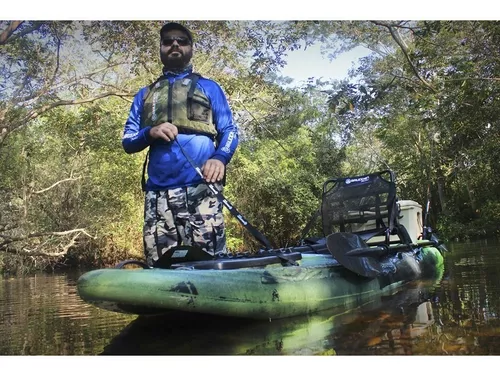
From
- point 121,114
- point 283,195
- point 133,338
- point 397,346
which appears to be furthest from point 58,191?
point 397,346

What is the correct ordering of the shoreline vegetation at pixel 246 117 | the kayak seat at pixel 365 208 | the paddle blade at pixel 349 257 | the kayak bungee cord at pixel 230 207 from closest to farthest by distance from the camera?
the paddle blade at pixel 349 257
the kayak bungee cord at pixel 230 207
the kayak seat at pixel 365 208
the shoreline vegetation at pixel 246 117

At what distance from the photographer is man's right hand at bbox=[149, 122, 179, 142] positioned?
2262 mm

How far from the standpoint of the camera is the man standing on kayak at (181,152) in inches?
88.7

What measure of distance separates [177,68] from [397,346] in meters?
1.65

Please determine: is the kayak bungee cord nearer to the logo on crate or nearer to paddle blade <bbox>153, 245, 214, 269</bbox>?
paddle blade <bbox>153, 245, 214, 269</bbox>

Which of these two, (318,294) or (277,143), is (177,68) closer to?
(318,294)

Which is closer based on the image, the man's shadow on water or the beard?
the man's shadow on water

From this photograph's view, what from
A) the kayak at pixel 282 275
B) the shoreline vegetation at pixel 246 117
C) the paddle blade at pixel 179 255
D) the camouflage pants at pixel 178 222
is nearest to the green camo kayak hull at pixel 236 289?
the kayak at pixel 282 275

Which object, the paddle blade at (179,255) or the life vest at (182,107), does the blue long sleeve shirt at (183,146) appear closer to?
the life vest at (182,107)

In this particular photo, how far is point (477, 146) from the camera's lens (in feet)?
18.8

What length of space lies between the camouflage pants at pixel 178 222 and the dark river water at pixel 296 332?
34 cm

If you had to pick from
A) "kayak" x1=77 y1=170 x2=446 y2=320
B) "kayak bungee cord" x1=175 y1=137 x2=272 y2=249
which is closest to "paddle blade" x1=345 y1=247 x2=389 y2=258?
"kayak" x1=77 y1=170 x2=446 y2=320

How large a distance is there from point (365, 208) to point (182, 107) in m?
1.20

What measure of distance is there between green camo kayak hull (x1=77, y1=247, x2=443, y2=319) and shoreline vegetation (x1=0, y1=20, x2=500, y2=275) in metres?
2.02
